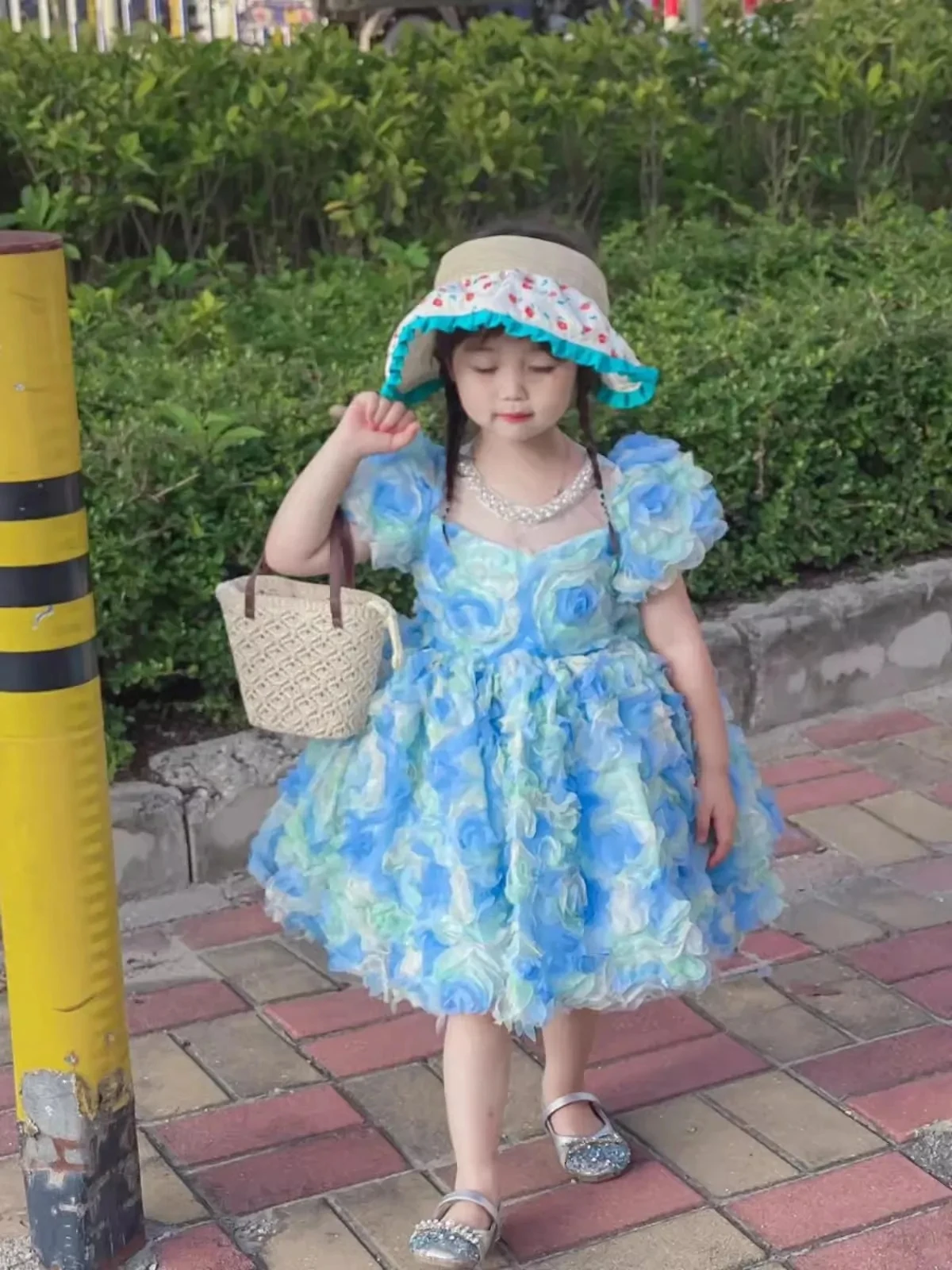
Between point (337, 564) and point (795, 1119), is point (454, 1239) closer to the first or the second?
point (795, 1119)

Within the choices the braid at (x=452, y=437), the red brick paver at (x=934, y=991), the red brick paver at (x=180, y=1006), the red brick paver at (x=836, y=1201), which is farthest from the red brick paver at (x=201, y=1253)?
the red brick paver at (x=934, y=991)

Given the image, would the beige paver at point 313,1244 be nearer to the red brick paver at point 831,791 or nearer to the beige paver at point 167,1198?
the beige paver at point 167,1198

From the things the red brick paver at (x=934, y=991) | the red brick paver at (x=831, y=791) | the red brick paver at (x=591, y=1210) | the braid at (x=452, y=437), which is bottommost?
the red brick paver at (x=934, y=991)

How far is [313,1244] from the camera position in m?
2.51

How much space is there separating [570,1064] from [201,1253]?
0.61 m

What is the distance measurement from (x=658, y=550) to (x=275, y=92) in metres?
3.26

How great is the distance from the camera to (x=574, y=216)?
609 centimetres

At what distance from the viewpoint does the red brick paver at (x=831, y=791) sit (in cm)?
397

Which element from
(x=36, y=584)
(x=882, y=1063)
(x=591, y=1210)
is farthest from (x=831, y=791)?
(x=36, y=584)

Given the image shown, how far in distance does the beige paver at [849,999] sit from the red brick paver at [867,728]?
1.08 meters

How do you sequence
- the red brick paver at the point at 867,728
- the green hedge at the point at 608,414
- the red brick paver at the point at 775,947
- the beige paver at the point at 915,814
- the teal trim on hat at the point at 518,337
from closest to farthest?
the teal trim on hat at the point at 518,337, the red brick paver at the point at 775,947, the green hedge at the point at 608,414, the beige paver at the point at 915,814, the red brick paver at the point at 867,728

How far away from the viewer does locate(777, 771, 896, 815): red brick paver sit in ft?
13.0

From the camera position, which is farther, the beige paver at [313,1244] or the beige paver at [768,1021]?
the beige paver at [768,1021]

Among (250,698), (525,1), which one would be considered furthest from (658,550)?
(525,1)
